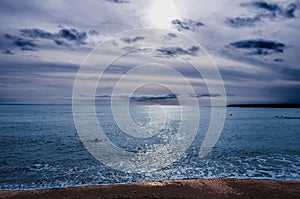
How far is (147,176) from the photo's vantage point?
15.4 metres

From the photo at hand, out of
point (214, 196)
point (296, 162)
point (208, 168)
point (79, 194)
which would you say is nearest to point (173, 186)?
point (214, 196)

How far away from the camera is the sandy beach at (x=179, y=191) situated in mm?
10891

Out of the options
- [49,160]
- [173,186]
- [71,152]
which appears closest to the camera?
[173,186]

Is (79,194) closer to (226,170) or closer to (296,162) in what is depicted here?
(226,170)

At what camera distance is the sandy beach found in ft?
35.7

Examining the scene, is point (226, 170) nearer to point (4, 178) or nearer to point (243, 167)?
point (243, 167)

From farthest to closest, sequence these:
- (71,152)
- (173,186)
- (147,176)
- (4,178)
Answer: (71,152)
(147,176)
(4,178)
(173,186)

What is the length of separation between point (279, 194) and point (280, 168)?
761 centimetres

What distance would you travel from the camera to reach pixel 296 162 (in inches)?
782

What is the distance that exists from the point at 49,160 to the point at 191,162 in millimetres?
11941

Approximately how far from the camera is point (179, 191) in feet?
37.4

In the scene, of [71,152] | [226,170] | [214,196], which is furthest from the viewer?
[71,152]

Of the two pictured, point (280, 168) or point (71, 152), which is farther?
point (71, 152)

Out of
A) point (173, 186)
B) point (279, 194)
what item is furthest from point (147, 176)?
point (279, 194)
